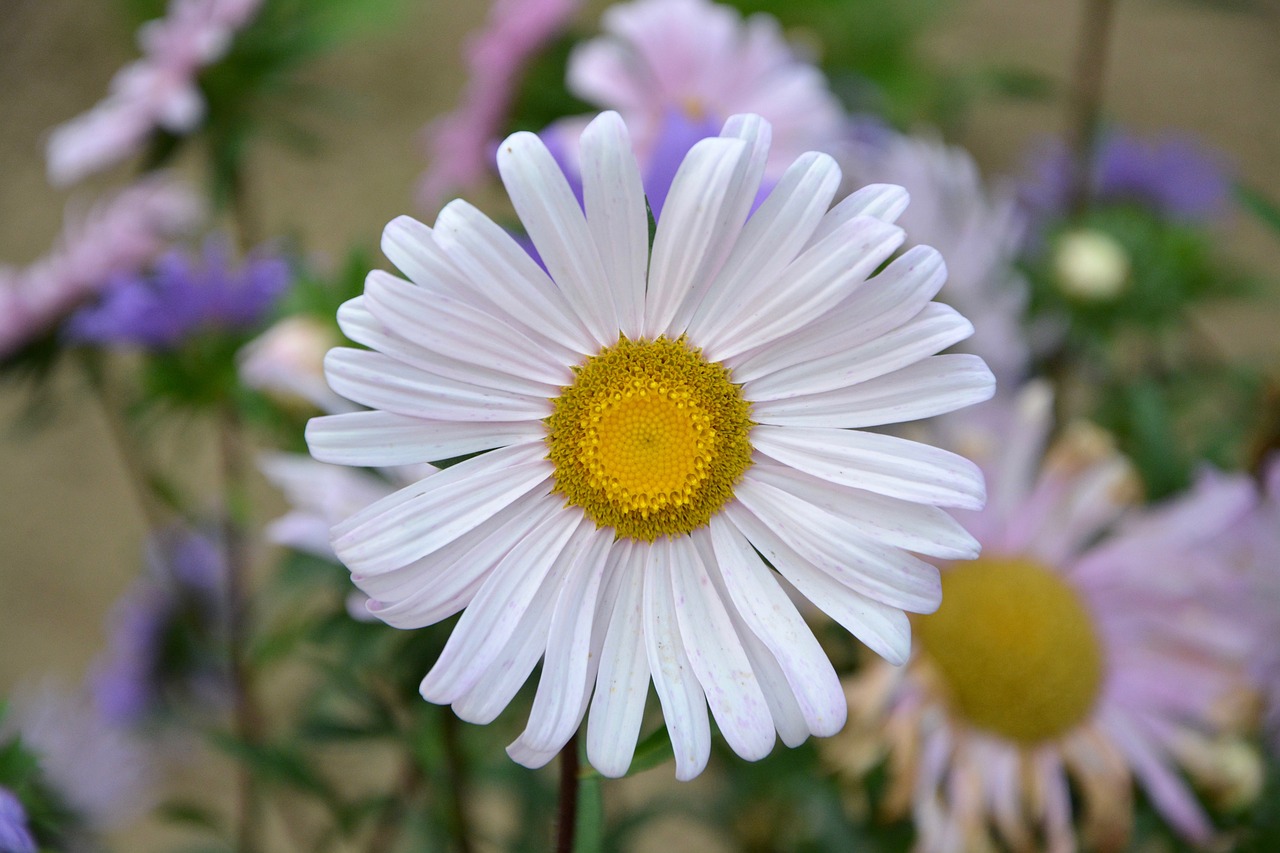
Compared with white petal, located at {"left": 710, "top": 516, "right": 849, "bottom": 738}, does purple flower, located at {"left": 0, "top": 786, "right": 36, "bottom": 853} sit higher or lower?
higher

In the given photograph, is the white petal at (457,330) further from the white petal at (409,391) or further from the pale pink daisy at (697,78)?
the pale pink daisy at (697,78)

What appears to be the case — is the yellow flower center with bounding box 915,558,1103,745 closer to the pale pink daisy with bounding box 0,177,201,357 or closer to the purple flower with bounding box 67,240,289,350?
the purple flower with bounding box 67,240,289,350

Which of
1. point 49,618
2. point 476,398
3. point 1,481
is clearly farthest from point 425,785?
point 1,481

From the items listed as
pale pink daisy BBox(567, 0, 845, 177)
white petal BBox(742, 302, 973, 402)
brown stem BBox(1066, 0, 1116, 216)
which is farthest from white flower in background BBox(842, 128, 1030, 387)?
white petal BBox(742, 302, 973, 402)

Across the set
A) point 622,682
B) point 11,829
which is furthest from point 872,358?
point 11,829

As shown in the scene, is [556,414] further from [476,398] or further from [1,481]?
[1,481]

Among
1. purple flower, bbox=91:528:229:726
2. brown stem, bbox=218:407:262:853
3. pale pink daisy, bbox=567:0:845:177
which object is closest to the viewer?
pale pink daisy, bbox=567:0:845:177
